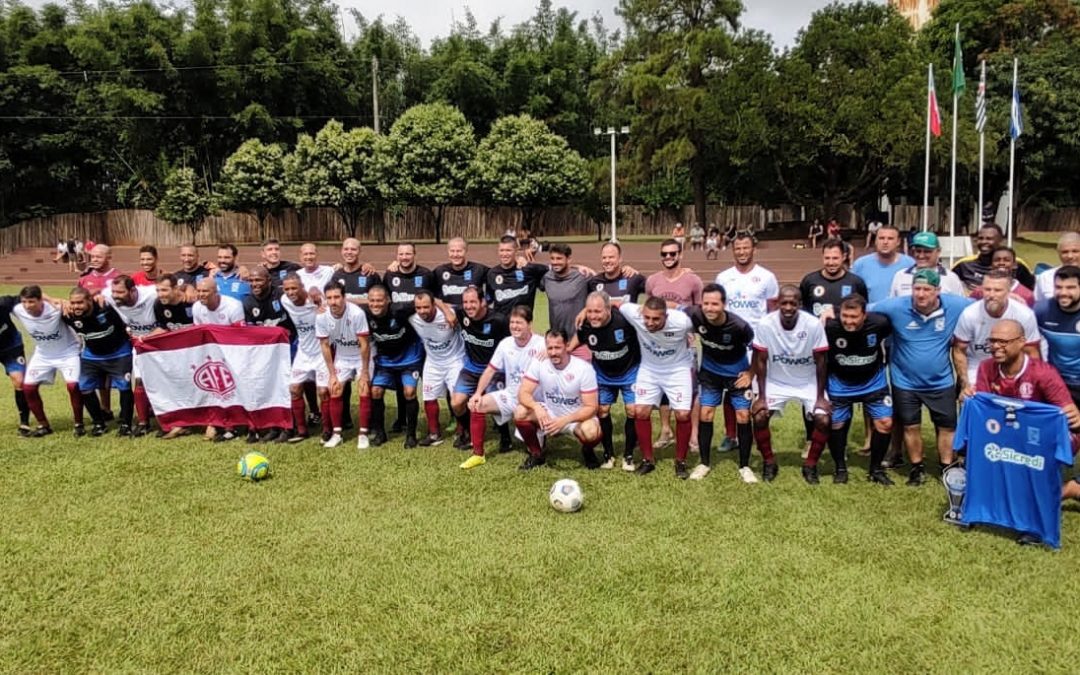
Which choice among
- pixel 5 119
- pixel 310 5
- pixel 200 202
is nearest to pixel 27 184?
pixel 5 119

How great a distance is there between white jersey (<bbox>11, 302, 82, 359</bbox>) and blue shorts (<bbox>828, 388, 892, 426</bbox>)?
848cm

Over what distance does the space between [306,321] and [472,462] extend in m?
2.63

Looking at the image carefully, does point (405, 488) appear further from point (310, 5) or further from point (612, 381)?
point (310, 5)

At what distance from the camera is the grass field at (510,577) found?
426 cm

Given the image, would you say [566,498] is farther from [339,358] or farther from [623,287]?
[339,358]

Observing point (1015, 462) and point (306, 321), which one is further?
point (306, 321)

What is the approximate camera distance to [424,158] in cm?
3769

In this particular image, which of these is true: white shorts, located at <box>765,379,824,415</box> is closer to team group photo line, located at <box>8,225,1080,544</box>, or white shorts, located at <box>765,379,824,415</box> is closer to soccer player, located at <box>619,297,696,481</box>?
team group photo line, located at <box>8,225,1080,544</box>

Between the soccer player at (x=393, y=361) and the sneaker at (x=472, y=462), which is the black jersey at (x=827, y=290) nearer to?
the sneaker at (x=472, y=462)

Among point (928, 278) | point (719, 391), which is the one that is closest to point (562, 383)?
point (719, 391)

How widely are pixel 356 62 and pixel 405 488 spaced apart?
47.1 metres

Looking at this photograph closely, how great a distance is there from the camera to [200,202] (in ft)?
133

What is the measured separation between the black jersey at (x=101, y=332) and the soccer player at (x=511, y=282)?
14.5ft

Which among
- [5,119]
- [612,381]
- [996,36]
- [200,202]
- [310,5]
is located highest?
[310,5]
